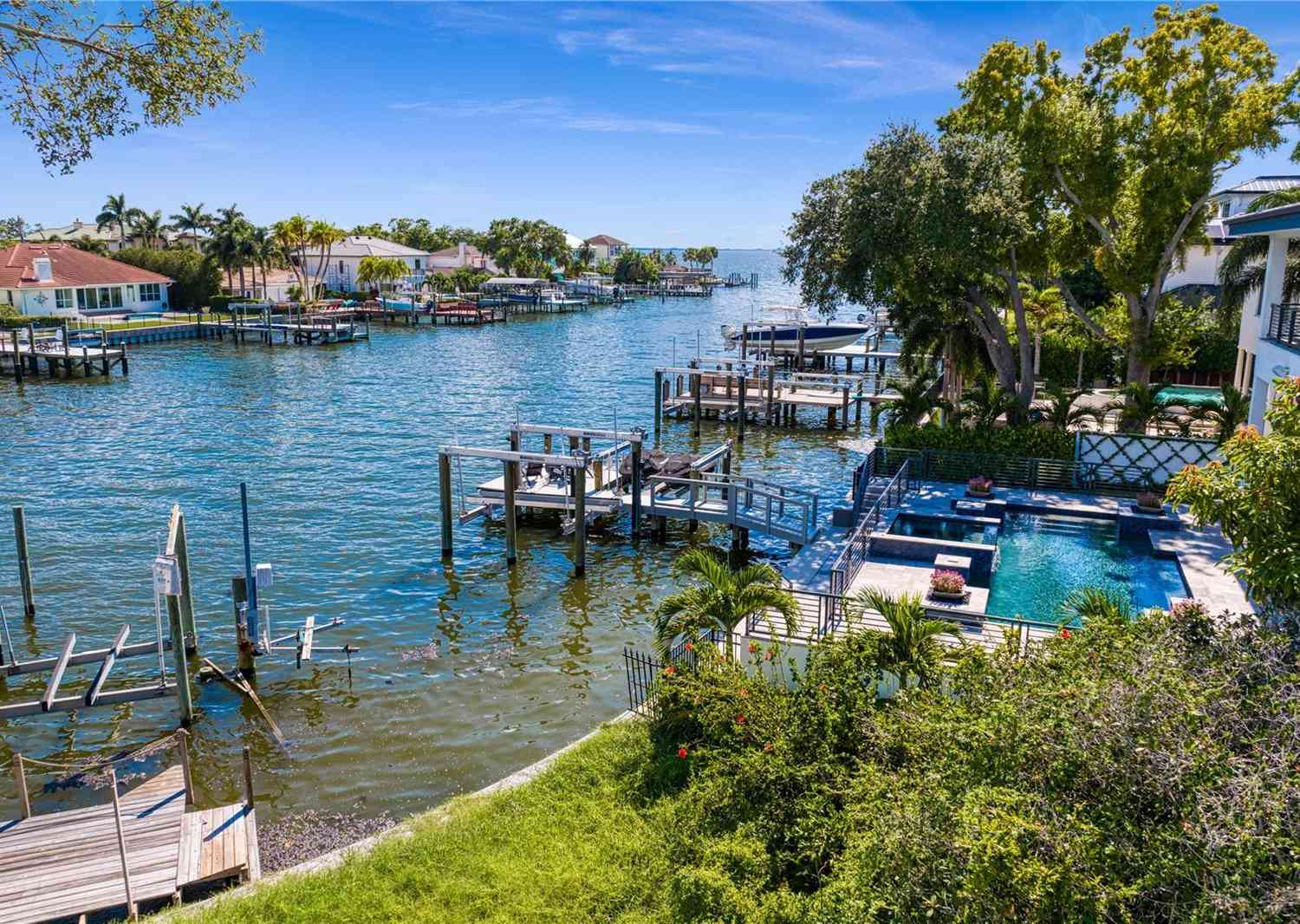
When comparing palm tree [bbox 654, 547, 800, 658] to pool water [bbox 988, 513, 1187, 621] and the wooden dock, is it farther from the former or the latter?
the wooden dock

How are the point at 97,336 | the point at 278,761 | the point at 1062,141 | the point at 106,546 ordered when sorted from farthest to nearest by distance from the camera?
the point at 97,336 < the point at 1062,141 < the point at 106,546 < the point at 278,761

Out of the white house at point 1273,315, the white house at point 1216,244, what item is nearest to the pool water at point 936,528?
the white house at point 1273,315

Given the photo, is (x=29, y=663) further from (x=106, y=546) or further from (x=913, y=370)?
(x=913, y=370)

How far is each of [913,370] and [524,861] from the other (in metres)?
33.2

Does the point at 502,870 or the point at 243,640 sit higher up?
the point at 243,640

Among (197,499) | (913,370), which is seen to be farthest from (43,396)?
(913,370)

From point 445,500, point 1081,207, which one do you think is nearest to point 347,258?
point 445,500

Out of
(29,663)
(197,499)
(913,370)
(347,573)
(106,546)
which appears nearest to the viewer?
(29,663)

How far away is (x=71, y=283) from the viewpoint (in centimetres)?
8319

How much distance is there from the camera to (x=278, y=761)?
17.2 metres

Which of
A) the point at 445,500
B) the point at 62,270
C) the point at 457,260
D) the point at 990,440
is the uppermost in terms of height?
the point at 457,260

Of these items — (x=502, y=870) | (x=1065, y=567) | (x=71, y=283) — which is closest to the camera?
(x=502, y=870)

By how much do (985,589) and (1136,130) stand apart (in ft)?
58.5

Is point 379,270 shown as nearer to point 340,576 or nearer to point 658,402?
point 658,402
